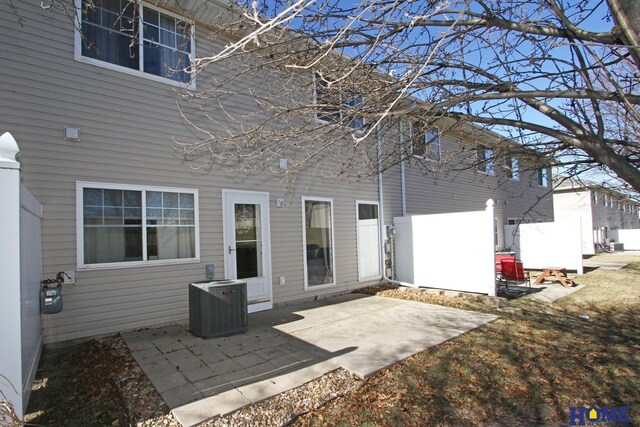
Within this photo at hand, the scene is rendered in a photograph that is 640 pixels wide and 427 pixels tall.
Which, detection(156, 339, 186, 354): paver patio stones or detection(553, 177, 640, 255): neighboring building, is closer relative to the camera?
detection(156, 339, 186, 354): paver patio stones

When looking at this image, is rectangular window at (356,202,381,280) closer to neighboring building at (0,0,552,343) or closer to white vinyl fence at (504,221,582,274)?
neighboring building at (0,0,552,343)

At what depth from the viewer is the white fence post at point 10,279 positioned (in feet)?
8.82

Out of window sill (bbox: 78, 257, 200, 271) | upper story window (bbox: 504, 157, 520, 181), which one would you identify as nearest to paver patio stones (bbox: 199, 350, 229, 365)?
window sill (bbox: 78, 257, 200, 271)

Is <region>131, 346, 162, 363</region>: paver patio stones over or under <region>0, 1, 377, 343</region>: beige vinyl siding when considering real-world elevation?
under

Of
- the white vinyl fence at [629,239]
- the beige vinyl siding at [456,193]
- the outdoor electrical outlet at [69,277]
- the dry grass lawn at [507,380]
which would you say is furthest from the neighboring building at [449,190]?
the white vinyl fence at [629,239]

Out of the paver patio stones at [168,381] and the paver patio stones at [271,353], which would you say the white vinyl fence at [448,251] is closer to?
the paver patio stones at [271,353]

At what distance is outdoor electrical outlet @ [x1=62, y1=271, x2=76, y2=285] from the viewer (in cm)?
511

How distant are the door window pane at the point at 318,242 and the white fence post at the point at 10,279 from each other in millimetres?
5891

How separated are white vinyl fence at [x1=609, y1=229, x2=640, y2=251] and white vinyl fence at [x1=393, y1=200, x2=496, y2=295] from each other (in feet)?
83.3

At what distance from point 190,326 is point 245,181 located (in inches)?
117

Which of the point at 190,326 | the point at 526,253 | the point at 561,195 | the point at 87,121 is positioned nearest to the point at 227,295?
the point at 190,326

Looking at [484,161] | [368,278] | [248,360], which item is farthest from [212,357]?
[368,278]

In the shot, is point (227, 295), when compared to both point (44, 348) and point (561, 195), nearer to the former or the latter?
point (44, 348)

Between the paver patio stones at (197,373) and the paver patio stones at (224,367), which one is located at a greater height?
the paver patio stones at (197,373)
